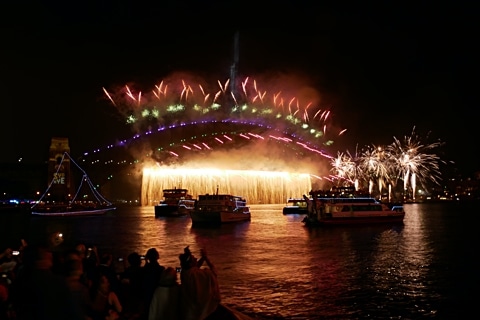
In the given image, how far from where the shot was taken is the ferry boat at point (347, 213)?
6106 centimetres

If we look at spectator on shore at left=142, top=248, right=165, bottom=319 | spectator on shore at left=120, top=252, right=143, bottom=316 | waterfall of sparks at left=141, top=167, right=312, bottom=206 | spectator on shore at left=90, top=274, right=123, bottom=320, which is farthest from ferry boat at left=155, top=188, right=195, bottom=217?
spectator on shore at left=90, top=274, right=123, bottom=320

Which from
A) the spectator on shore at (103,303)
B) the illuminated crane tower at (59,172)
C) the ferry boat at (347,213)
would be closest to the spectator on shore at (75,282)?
the spectator on shore at (103,303)

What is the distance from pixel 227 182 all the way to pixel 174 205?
31.9 metres

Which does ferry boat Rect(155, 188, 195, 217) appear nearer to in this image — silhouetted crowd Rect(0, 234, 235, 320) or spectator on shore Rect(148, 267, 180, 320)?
silhouetted crowd Rect(0, 234, 235, 320)

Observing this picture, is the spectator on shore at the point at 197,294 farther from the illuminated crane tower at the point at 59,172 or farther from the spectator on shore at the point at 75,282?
the illuminated crane tower at the point at 59,172

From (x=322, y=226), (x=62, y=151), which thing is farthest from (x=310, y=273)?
(x=62, y=151)

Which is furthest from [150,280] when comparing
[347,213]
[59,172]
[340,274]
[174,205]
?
[59,172]

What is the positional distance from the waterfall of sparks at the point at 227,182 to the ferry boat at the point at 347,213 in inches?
2230

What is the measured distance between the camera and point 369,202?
64.1m

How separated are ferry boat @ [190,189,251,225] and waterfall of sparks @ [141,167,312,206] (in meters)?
48.5

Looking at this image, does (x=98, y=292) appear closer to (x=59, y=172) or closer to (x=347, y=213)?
(x=347, y=213)

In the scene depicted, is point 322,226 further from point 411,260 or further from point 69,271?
point 69,271

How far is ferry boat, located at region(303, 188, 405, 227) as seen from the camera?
61.1m

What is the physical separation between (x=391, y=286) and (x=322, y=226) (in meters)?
39.0
